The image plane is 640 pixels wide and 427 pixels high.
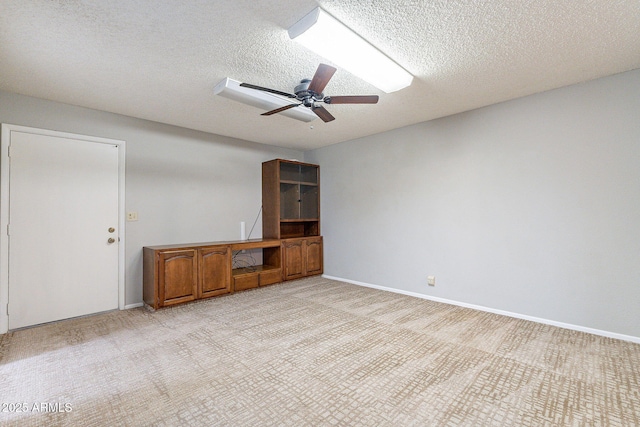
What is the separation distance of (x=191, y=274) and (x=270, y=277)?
127 cm

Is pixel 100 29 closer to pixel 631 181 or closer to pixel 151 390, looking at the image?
pixel 151 390

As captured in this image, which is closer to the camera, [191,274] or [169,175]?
[191,274]

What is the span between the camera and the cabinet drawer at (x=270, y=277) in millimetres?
4544

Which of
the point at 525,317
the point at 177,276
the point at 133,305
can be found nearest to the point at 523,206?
the point at 525,317

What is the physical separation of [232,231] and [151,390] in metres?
3.04

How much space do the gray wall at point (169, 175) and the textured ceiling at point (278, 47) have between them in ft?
0.77

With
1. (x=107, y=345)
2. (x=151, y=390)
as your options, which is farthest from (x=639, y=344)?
(x=107, y=345)

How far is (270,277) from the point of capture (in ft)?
15.2

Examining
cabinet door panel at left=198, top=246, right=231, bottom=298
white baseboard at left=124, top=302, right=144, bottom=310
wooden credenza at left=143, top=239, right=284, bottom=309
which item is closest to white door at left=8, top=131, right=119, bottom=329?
white baseboard at left=124, top=302, right=144, bottom=310

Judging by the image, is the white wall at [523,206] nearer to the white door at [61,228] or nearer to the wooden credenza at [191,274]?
the wooden credenza at [191,274]

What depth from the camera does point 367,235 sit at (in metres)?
4.78

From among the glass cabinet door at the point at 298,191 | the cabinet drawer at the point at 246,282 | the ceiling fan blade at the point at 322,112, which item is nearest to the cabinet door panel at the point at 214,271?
the cabinet drawer at the point at 246,282

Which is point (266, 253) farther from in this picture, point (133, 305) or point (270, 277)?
point (133, 305)

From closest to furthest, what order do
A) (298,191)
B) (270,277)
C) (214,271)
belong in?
(214,271) → (270,277) → (298,191)
